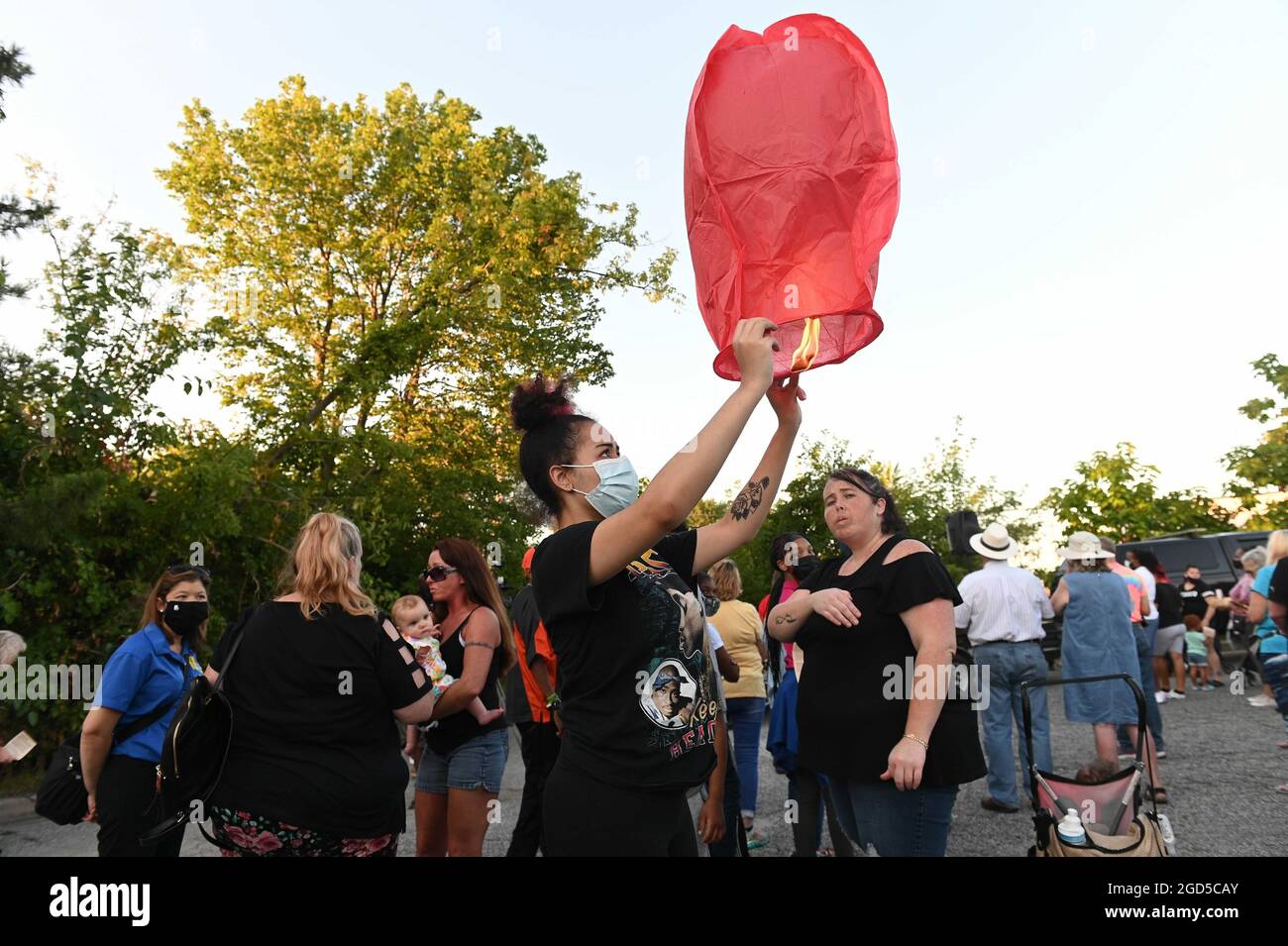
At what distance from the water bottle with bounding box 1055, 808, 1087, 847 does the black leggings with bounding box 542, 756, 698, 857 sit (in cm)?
218

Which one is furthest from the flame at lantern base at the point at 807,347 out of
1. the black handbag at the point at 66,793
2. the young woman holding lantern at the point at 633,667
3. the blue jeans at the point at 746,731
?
the blue jeans at the point at 746,731

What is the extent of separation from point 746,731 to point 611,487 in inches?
165

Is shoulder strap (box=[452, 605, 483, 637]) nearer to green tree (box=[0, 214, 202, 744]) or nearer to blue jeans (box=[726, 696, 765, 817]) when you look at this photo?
blue jeans (box=[726, 696, 765, 817])

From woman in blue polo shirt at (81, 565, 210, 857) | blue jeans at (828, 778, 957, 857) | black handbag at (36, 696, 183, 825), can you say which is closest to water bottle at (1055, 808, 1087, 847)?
blue jeans at (828, 778, 957, 857)

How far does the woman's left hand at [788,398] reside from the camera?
2580mm

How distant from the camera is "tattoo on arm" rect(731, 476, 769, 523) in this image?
277 cm

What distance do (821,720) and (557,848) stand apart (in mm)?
1206

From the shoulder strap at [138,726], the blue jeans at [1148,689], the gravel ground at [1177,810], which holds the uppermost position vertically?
the shoulder strap at [138,726]

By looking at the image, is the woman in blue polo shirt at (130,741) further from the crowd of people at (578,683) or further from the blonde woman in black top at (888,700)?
the blonde woman in black top at (888,700)

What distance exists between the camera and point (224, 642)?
3.20 metres

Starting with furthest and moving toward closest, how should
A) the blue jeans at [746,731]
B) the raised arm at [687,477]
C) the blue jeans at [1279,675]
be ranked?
1. the blue jeans at [746,731]
2. the blue jeans at [1279,675]
3. the raised arm at [687,477]

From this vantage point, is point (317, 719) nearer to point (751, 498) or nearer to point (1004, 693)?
point (751, 498)
